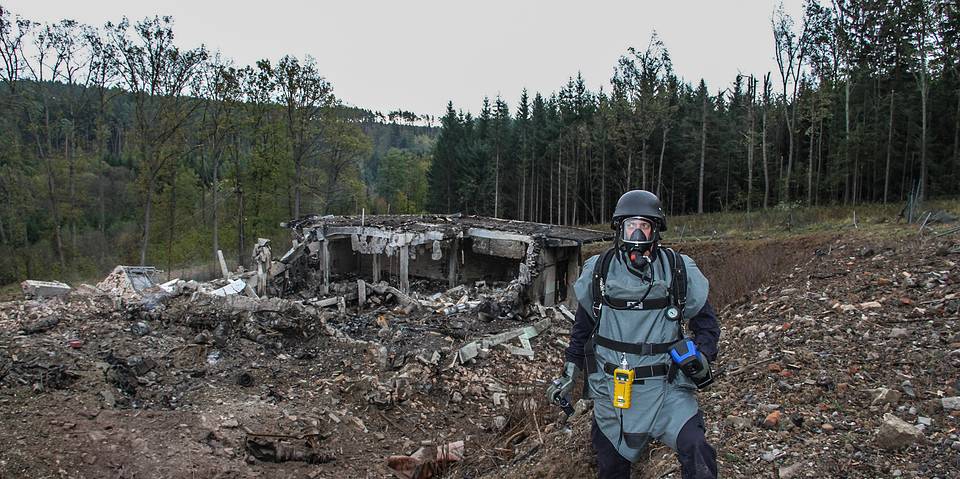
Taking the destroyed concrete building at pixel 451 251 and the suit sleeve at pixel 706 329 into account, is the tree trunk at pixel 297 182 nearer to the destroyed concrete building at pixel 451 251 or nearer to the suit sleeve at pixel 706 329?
the destroyed concrete building at pixel 451 251

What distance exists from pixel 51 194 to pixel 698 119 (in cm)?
3296

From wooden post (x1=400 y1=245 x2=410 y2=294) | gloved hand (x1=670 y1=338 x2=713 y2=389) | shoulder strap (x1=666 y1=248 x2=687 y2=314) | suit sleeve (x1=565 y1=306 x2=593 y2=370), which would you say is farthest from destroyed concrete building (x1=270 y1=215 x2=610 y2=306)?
gloved hand (x1=670 y1=338 x2=713 y2=389)

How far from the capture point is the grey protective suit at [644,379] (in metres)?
3.12

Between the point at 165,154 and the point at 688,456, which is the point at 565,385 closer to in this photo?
the point at 688,456

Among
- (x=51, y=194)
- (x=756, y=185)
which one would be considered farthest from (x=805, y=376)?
(x=756, y=185)

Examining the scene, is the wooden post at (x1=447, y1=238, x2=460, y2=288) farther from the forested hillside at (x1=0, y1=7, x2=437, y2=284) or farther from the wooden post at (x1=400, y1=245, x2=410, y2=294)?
the forested hillside at (x1=0, y1=7, x2=437, y2=284)

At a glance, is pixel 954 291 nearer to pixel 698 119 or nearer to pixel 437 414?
pixel 437 414

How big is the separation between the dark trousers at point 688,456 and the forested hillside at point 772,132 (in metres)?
21.2

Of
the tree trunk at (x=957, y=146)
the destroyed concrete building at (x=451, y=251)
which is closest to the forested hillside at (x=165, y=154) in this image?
the destroyed concrete building at (x=451, y=251)

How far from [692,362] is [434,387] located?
638cm

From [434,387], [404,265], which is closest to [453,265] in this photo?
[404,265]

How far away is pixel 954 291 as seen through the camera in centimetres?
701

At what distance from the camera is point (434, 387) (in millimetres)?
8930

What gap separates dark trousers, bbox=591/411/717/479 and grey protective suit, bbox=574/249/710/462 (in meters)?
0.05
